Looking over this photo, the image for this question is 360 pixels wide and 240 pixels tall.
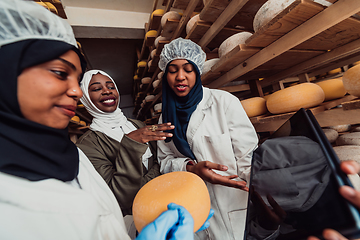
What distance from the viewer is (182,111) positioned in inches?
47.9

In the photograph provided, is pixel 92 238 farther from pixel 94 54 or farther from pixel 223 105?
pixel 94 54

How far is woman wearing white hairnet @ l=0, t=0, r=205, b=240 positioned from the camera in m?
0.41

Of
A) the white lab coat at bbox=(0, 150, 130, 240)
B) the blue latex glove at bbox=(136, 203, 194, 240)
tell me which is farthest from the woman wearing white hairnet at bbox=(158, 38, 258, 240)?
the white lab coat at bbox=(0, 150, 130, 240)

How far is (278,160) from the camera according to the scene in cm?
51

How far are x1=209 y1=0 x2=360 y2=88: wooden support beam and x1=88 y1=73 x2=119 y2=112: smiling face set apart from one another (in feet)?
3.94

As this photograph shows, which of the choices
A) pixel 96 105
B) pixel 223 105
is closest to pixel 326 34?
pixel 223 105

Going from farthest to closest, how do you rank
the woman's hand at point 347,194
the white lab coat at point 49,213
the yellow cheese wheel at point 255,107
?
the yellow cheese wheel at point 255,107 → the white lab coat at point 49,213 → the woman's hand at point 347,194

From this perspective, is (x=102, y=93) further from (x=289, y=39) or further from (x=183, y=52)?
(x=289, y=39)

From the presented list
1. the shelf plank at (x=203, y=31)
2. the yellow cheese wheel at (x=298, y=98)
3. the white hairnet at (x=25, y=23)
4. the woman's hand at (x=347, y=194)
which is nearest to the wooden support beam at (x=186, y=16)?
the shelf plank at (x=203, y=31)

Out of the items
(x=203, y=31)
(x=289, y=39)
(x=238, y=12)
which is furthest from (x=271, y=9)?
(x=203, y=31)

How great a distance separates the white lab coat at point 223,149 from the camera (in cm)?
100

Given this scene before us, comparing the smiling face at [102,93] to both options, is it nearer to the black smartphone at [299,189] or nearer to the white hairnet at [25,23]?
the white hairnet at [25,23]

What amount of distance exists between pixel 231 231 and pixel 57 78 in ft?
3.95

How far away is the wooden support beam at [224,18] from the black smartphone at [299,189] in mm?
1094
